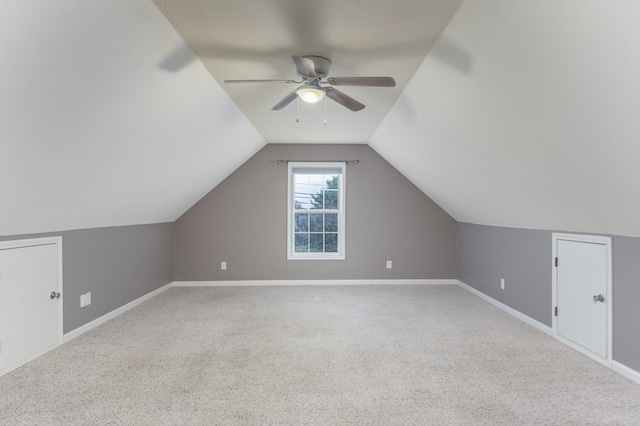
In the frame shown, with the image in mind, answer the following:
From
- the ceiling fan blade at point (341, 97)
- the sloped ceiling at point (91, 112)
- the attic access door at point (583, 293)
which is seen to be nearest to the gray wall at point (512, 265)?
the attic access door at point (583, 293)

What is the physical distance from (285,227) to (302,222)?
31 centimetres

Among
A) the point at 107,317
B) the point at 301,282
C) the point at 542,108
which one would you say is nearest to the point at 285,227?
the point at 301,282

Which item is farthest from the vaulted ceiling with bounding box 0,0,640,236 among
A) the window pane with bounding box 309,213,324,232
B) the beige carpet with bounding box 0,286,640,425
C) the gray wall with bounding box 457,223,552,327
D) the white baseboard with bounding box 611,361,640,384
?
the window pane with bounding box 309,213,324,232

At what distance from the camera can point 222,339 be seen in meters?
3.16

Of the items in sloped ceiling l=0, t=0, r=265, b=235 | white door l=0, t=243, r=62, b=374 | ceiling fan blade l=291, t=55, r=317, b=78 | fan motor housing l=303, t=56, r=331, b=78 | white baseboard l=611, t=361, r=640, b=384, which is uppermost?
fan motor housing l=303, t=56, r=331, b=78

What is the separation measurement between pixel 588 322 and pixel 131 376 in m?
3.67

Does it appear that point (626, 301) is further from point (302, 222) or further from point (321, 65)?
point (302, 222)

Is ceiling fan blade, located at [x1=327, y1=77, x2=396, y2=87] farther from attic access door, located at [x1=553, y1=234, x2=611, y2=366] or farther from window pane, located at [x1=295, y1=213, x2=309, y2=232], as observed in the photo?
window pane, located at [x1=295, y1=213, x2=309, y2=232]

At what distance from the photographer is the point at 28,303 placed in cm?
271

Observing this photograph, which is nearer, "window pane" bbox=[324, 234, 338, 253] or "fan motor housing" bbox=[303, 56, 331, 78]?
"fan motor housing" bbox=[303, 56, 331, 78]

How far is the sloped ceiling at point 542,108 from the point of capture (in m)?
1.49

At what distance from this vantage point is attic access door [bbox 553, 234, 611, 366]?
104 inches

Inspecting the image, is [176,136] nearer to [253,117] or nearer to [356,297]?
[253,117]

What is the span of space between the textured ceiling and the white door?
76.9 inches
